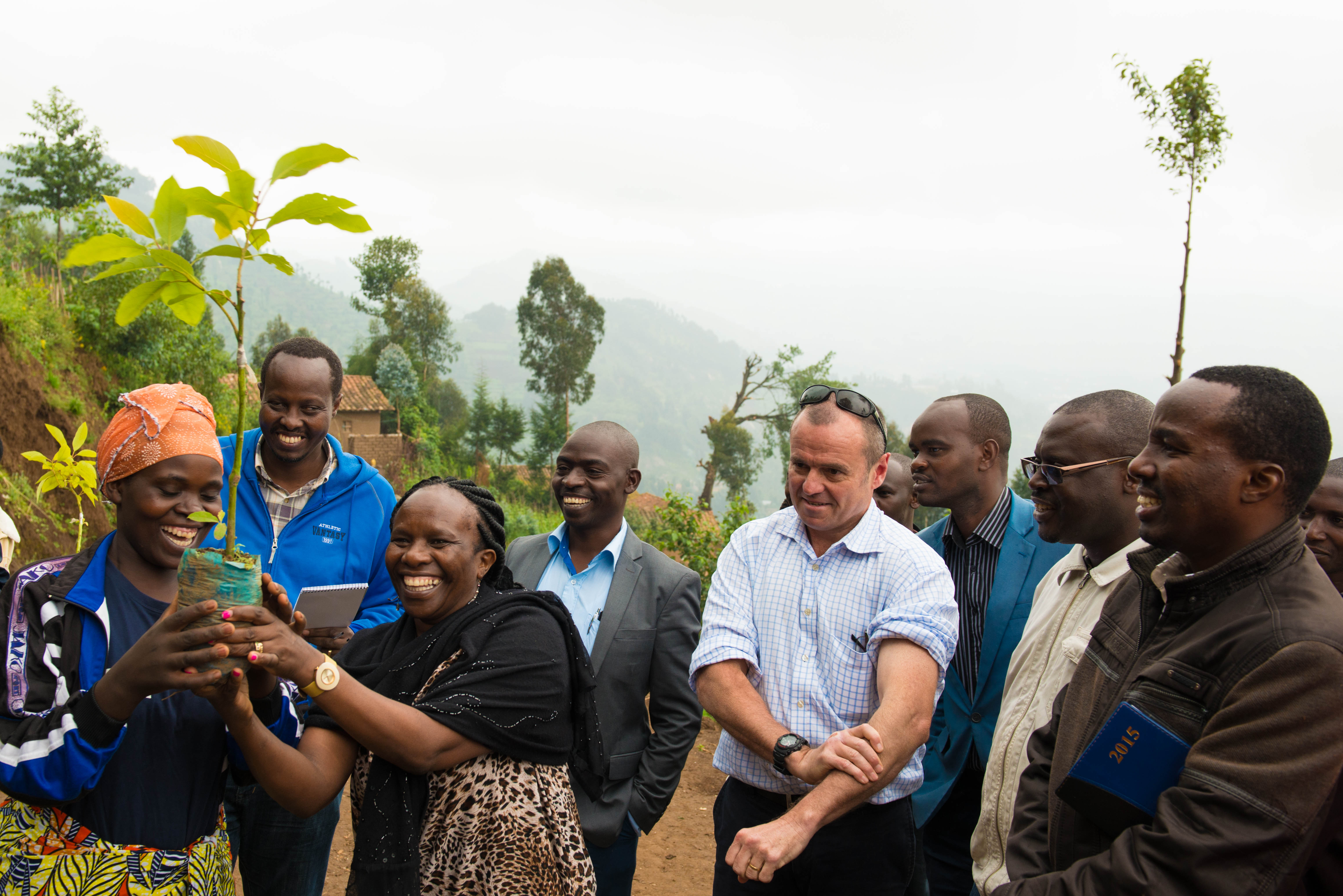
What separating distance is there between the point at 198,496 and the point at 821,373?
1524 inches

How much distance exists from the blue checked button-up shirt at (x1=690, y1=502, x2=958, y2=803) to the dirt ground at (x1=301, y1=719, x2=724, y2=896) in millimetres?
2881

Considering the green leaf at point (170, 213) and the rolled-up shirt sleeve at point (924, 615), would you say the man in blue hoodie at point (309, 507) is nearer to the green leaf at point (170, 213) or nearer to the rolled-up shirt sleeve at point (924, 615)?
the green leaf at point (170, 213)

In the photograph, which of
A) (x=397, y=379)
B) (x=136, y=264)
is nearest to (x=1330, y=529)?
(x=136, y=264)

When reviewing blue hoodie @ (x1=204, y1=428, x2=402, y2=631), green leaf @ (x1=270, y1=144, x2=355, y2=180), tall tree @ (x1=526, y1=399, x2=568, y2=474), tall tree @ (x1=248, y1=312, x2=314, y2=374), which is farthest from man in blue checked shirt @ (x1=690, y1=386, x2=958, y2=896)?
tall tree @ (x1=248, y1=312, x2=314, y2=374)

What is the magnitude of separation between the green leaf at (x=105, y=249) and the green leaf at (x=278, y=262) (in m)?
0.22

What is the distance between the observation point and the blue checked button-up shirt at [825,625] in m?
2.40

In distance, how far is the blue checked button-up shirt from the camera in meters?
2.40

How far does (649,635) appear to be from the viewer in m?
3.20

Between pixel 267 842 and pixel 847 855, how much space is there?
1.97 metres

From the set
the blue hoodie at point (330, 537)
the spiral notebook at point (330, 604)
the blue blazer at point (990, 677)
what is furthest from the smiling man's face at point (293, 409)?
the blue blazer at point (990, 677)

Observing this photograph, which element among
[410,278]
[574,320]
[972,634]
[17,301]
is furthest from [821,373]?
[972,634]

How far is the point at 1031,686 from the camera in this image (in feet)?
8.19

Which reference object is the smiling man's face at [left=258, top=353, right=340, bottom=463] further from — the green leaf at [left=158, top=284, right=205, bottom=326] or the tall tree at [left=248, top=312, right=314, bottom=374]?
the tall tree at [left=248, top=312, right=314, bottom=374]

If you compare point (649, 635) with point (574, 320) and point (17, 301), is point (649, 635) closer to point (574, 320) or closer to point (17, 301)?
point (17, 301)
